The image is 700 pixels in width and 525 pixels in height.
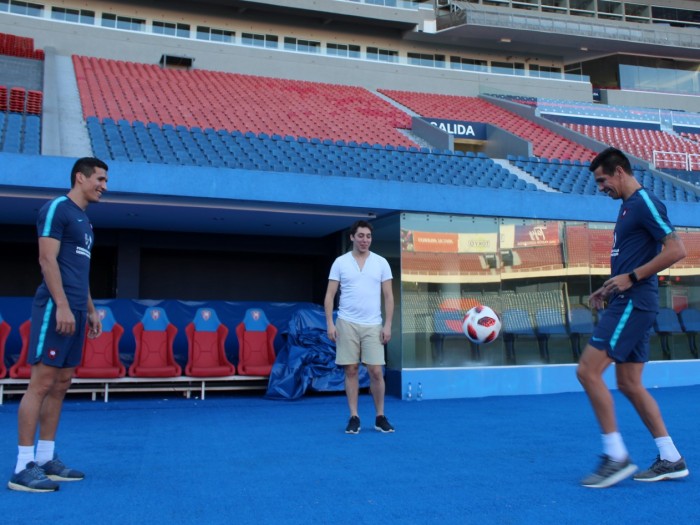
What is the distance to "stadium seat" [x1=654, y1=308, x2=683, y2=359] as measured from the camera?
9742 millimetres

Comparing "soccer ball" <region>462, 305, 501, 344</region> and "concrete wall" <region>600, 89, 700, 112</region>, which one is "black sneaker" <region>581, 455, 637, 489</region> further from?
"concrete wall" <region>600, 89, 700, 112</region>

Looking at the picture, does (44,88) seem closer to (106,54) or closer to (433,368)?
(106,54)

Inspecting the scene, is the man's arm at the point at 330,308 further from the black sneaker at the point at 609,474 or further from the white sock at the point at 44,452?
the black sneaker at the point at 609,474

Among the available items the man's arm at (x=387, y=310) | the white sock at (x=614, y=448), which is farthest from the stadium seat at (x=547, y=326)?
the white sock at (x=614, y=448)

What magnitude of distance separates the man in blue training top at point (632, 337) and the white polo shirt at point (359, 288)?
7.36 ft

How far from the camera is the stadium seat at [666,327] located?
9742mm

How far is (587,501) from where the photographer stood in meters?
3.06

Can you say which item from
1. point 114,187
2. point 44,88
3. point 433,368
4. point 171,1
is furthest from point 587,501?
point 171,1

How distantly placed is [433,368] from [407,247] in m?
1.60

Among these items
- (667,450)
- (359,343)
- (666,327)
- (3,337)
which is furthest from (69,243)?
(666,327)

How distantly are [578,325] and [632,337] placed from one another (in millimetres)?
6063

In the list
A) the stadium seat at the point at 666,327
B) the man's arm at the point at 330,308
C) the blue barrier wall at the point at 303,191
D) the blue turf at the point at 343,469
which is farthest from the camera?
the stadium seat at the point at 666,327

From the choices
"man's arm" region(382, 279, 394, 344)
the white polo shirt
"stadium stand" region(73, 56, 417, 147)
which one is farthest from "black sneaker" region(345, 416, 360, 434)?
"stadium stand" region(73, 56, 417, 147)

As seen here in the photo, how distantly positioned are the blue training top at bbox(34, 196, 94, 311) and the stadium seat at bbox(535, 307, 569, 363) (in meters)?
6.82
